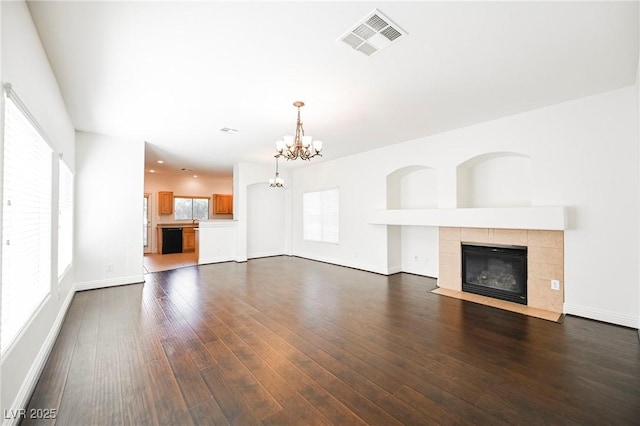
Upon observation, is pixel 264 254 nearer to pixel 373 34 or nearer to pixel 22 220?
pixel 22 220

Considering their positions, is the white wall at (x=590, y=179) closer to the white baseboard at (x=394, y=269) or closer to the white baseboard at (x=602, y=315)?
the white baseboard at (x=602, y=315)

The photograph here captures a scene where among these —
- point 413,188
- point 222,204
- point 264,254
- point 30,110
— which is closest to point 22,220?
point 30,110

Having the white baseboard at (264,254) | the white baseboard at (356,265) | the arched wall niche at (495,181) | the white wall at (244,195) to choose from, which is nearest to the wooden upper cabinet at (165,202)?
the white wall at (244,195)

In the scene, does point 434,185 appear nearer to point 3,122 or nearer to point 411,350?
point 411,350

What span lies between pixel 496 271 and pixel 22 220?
5.73m

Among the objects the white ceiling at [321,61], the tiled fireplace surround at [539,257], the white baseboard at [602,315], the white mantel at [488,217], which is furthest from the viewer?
the tiled fireplace surround at [539,257]

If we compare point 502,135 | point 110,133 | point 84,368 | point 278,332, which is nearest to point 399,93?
point 502,135

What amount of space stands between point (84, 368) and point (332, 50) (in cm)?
361

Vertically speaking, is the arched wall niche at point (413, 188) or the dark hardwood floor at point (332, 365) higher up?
the arched wall niche at point (413, 188)

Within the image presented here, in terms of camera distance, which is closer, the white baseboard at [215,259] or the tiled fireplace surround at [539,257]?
the tiled fireplace surround at [539,257]

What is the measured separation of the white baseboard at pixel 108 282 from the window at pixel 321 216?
4288 millimetres

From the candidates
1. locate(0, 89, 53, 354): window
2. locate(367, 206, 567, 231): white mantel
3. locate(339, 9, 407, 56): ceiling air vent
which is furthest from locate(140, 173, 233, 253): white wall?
locate(339, 9, 407, 56): ceiling air vent

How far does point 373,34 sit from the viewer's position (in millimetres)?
2307

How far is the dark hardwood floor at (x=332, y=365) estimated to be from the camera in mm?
1901
